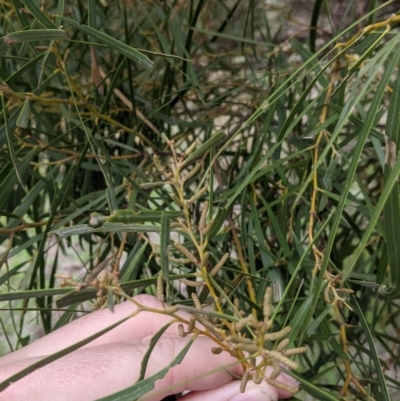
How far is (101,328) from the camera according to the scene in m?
0.44

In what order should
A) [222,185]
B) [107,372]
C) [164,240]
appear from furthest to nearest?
[222,185] → [107,372] → [164,240]

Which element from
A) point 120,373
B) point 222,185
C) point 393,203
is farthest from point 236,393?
point 222,185

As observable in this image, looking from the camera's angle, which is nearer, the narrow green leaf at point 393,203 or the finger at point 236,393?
the narrow green leaf at point 393,203

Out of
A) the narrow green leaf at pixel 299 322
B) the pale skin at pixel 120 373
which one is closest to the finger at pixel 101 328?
the pale skin at pixel 120 373

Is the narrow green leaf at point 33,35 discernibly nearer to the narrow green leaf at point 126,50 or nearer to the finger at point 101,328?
the narrow green leaf at point 126,50

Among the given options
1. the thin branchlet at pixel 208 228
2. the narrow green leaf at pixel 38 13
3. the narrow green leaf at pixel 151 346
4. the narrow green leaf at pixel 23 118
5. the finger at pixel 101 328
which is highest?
the narrow green leaf at pixel 38 13

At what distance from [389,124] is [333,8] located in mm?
721

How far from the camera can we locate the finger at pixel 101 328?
1.41 ft

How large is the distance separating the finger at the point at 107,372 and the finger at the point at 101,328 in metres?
0.05

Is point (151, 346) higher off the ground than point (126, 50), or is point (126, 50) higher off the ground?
point (126, 50)

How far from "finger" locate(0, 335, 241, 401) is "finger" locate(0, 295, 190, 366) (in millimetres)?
48

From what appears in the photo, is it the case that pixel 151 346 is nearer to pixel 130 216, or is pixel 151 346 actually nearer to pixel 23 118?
pixel 130 216

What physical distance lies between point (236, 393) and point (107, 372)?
0.28 feet

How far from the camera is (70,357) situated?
0.37 meters
